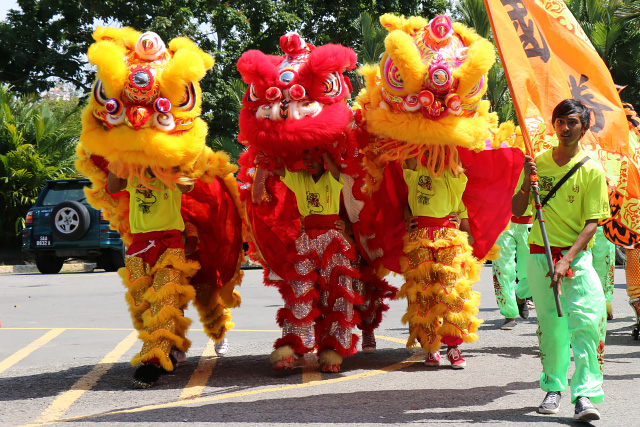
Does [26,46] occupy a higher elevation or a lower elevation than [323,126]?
higher

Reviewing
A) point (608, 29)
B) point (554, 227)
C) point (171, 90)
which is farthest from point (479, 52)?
point (608, 29)

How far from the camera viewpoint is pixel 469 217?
7.11 metres

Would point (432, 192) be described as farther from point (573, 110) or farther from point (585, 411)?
point (585, 411)

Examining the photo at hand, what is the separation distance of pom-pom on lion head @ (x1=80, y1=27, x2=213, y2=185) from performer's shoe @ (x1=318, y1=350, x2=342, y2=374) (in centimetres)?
174

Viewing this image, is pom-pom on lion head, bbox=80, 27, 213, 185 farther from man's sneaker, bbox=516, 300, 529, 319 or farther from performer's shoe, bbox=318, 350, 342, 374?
man's sneaker, bbox=516, 300, 529, 319

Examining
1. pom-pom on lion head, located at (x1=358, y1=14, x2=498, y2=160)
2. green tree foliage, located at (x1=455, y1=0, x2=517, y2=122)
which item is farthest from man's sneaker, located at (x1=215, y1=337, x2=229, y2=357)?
green tree foliage, located at (x1=455, y1=0, x2=517, y2=122)

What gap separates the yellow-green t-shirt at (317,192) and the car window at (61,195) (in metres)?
10.3

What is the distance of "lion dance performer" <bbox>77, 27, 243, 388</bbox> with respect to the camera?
5902mm

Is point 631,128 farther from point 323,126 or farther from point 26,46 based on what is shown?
point 26,46

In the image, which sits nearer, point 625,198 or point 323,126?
point 323,126

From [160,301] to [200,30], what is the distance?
1656cm

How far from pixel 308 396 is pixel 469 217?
7.96ft

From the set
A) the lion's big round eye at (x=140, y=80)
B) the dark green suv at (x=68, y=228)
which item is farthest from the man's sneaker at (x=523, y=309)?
the dark green suv at (x=68, y=228)

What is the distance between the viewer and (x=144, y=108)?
5.92m
